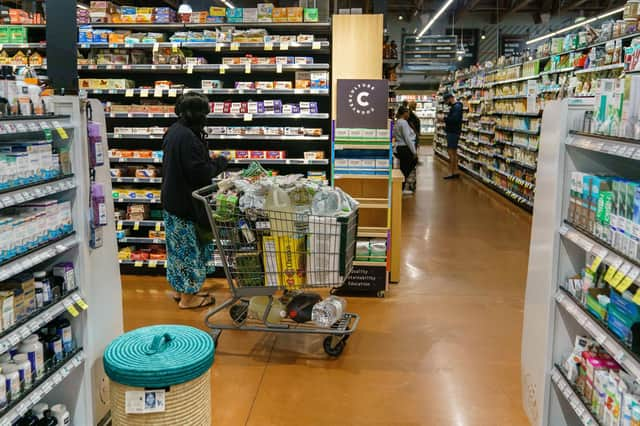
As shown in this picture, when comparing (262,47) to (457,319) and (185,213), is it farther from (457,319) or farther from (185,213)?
(457,319)

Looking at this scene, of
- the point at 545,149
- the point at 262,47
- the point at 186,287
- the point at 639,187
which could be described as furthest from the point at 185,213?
the point at 639,187

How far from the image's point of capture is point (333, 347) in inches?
171

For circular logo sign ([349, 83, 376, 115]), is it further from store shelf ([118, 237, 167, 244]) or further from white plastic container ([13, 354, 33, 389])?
white plastic container ([13, 354, 33, 389])

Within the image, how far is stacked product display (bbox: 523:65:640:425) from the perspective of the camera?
231cm

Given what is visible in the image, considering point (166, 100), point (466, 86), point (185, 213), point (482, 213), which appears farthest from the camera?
point (466, 86)

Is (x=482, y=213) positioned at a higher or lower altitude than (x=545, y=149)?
lower

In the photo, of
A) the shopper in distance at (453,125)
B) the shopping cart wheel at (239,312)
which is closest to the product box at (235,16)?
the shopping cart wheel at (239,312)

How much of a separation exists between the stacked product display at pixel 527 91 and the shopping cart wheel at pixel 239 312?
2.89 m

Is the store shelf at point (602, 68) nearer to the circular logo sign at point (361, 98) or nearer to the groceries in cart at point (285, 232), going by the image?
the circular logo sign at point (361, 98)

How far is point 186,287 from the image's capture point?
511 centimetres

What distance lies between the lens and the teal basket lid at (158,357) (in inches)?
107

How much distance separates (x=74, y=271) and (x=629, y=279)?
249 centimetres

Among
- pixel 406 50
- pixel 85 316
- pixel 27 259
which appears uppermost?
pixel 406 50

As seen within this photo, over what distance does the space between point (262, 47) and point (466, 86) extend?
1275 centimetres
